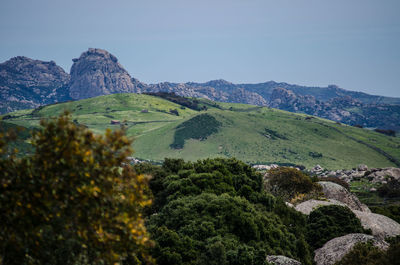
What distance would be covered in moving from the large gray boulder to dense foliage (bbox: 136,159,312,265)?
14.7 m

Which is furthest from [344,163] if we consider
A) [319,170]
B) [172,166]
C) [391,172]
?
[172,166]

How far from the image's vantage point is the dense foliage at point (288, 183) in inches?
2254

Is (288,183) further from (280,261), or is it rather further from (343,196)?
(280,261)

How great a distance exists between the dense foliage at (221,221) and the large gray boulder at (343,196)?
1472 centimetres

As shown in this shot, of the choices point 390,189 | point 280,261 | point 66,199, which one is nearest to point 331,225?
point 280,261

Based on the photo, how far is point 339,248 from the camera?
92.1 ft

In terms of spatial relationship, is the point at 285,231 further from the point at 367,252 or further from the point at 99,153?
the point at 99,153

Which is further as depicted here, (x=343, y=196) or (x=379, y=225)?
(x=343, y=196)

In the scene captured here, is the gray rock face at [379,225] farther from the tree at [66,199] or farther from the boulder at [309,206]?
the tree at [66,199]

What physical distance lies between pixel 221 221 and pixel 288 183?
115 ft

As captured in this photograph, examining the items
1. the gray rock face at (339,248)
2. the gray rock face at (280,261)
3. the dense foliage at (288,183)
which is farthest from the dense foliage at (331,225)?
the dense foliage at (288,183)

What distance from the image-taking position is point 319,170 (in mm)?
162500

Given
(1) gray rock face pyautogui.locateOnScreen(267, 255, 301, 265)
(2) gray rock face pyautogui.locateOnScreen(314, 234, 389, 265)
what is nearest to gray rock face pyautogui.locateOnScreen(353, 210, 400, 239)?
(2) gray rock face pyautogui.locateOnScreen(314, 234, 389, 265)

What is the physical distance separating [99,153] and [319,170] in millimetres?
166816
